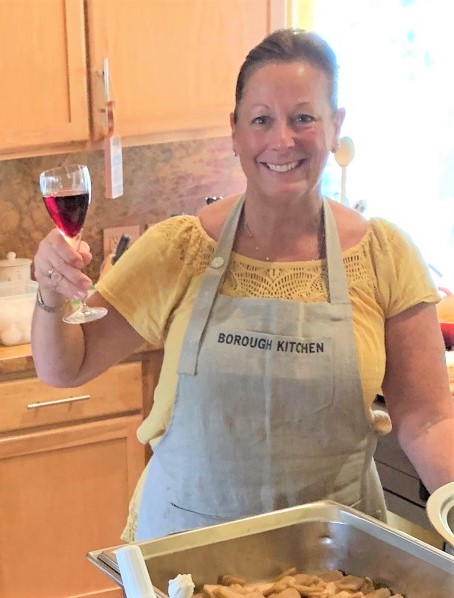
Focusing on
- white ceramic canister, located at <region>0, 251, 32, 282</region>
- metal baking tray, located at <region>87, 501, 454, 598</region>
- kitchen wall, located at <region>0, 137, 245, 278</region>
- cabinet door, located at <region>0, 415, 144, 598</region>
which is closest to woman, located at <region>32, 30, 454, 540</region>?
metal baking tray, located at <region>87, 501, 454, 598</region>

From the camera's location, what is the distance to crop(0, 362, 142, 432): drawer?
2.34 meters

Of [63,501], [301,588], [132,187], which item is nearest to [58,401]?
[63,501]

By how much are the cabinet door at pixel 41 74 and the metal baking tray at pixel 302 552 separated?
146cm

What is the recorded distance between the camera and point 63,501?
2479 millimetres

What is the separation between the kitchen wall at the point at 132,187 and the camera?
2.74m

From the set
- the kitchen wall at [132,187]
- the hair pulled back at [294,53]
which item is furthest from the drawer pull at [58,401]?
the hair pulled back at [294,53]

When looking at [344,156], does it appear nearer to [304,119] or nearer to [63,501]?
[63,501]

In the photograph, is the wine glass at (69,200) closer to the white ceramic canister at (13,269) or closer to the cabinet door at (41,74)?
the cabinet door at (41,74)

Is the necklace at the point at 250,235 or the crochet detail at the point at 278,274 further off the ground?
the necklace at the point at 250,235

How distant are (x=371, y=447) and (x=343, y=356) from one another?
Result: 153 mm

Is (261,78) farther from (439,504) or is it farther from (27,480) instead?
(27,480)

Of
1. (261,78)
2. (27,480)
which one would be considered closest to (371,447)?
(261,78)

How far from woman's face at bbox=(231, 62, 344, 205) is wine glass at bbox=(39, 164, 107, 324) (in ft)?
0.83

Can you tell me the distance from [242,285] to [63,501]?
4.06 ft
